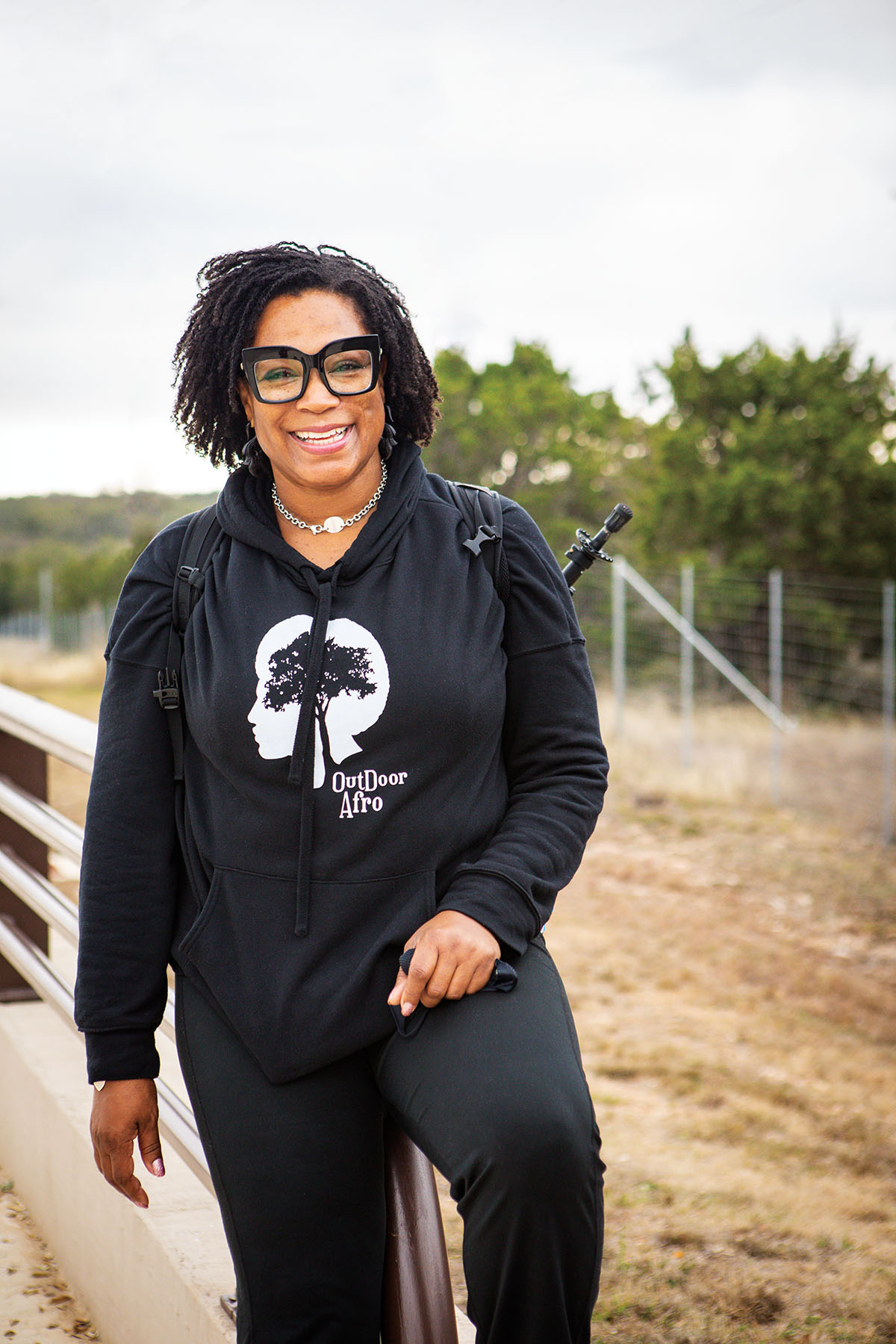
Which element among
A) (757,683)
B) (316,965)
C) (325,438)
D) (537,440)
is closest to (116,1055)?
(316,965)

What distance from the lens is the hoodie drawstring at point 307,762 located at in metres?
1.48

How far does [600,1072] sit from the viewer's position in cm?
449

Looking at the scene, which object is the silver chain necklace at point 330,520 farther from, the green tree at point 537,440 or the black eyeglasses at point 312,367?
the green tree at point 537,440

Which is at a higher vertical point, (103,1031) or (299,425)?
(299,425)

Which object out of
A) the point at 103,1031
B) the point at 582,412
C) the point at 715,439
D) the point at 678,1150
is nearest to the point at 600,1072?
the point at 678,1150

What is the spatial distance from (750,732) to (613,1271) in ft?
29.5

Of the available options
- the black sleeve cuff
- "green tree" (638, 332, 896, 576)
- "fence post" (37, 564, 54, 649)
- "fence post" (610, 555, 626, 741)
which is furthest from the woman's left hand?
"fence post" (37, 564, 54, 649)

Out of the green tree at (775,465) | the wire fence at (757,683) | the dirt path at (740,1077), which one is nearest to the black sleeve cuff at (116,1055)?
the dirt path at (740,1077)

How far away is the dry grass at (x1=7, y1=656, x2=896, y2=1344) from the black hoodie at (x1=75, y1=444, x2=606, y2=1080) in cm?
146

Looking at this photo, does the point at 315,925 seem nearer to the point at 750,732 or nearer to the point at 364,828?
the point at 364,828

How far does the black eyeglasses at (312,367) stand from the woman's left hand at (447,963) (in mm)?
732

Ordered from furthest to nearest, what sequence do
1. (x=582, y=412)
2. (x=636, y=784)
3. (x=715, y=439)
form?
(x=715, y=439) → (x=582, y=412) → (x=636, y=784)

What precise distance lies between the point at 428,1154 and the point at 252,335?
3.60 ft

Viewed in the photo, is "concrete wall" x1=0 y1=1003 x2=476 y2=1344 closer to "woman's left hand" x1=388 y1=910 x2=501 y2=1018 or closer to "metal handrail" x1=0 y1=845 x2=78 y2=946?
"metal handrail" x1=0 y1=845 x2=78 y2=946
